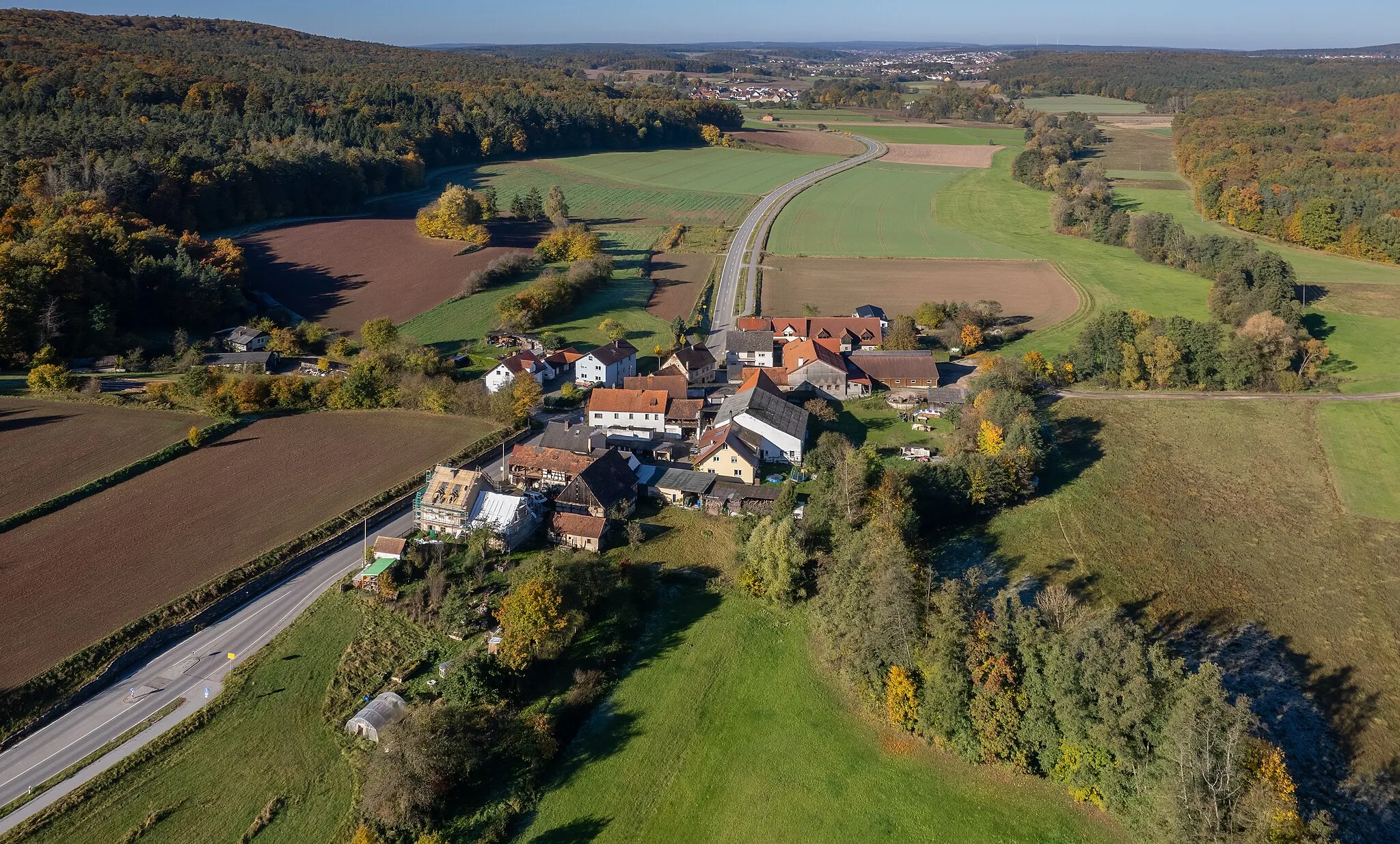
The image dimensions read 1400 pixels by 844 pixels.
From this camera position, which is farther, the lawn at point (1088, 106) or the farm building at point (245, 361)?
the lawn at point (1088, 106)

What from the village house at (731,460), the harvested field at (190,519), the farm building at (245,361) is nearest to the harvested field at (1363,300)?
the village house at (731,460)

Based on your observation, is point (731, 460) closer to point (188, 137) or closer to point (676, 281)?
point (676, 281)

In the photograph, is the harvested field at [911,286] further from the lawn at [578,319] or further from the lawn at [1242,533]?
the lawn at [1242,533]

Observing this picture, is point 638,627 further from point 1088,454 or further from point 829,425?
point 1088,454

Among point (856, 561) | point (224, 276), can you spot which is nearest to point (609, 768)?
point (856, 561)

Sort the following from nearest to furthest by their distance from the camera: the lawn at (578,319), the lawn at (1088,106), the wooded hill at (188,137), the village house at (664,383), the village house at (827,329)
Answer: the village house at (664,383) < the wooded hill at (188,137) < the village house at (827,329) < the lawn at (578,319) < the lawn at (1088,106)

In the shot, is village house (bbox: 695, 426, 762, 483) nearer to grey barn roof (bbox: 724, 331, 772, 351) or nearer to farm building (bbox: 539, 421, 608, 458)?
farm building (bbox: 539, 421, 608, 458)
